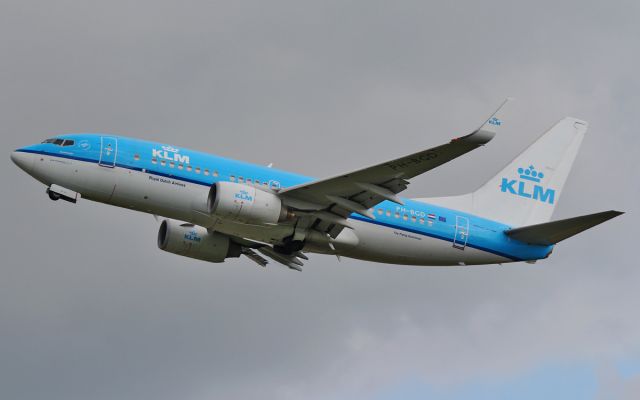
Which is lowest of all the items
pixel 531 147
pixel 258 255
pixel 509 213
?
pixel 258 255

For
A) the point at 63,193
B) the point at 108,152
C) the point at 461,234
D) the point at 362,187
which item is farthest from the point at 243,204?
the point at 461,234

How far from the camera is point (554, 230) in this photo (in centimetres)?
5072

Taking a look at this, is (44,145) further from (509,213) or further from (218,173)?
(509,213)

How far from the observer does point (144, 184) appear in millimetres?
46594

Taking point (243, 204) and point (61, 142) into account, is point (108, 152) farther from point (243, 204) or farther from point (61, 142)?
point (243, 204)

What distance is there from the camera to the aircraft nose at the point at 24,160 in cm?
4731

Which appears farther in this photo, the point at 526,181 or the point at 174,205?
the point at 526,181

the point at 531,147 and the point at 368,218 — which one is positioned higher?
the point at 531,147

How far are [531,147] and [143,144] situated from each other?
790 inches

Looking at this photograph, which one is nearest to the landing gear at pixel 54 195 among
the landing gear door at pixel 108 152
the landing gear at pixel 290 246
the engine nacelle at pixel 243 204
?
the landing gear door at pixel 108 152

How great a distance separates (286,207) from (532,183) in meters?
14.7

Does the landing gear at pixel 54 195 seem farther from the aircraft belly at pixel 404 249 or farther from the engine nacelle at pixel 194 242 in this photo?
the aircraft belly at pixel 404 249

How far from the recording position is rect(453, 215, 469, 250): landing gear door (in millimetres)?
51219

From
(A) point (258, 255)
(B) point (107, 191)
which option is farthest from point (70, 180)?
(A) point (258, 255)
